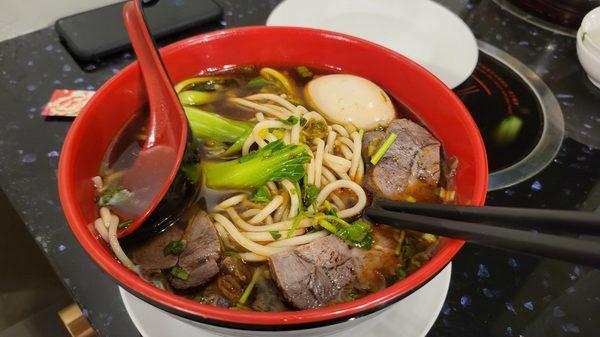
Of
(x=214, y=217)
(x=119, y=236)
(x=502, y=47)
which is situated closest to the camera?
(x=119, y=236)

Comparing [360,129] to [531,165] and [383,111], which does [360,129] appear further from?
[531,165]

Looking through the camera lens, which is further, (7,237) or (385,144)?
(7,237)

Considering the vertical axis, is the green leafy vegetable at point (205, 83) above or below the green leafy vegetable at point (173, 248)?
above

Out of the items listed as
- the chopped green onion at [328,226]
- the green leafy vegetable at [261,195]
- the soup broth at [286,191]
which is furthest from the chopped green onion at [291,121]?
the chopped green onion at [328,226]

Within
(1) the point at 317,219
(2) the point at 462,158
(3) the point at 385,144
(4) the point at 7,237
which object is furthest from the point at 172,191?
(4) the point at 7,237

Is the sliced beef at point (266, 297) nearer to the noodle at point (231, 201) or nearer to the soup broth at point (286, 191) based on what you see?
the soup broth at point (286, 191)

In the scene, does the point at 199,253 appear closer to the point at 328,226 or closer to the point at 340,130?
the point at 328,226
